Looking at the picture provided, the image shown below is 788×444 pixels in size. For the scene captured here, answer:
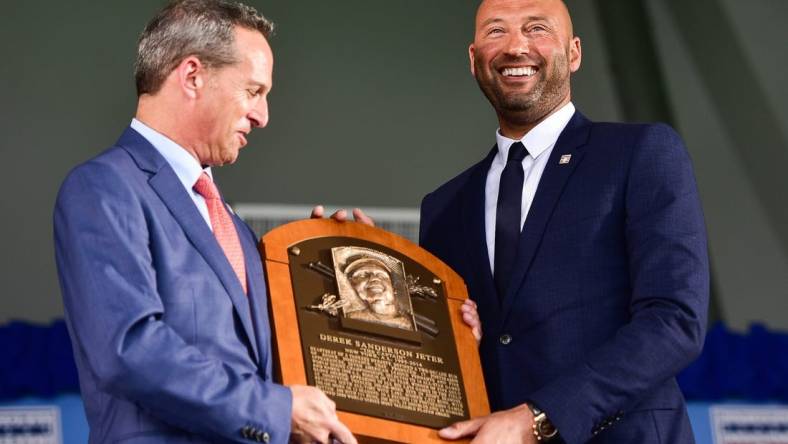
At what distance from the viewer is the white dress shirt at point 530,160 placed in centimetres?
328

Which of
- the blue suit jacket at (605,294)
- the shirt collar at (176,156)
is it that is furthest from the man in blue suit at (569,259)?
the shirt collar at (176,156)

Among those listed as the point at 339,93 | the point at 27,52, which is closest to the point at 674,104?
the point at 339,93

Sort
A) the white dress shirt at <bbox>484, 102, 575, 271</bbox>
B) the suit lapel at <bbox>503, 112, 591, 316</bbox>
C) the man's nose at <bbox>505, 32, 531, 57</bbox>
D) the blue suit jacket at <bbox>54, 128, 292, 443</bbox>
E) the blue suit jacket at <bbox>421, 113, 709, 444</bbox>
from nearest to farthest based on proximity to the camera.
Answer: the blue suit jacket at <bbox>54, 128, 292, 443</bbox>, the blue suit jacket at <bbox>421, 113, 709, 444</bbox>, the suit lapel at <bbox>503, 112, 591, 316</bbox>, the white dress shirt at <bbox>484, 102, 575, 271</bbox>, the man's nose at <bbox>505, 32, 531, 57</bbox>

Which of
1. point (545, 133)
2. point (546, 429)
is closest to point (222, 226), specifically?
point (546, 429)

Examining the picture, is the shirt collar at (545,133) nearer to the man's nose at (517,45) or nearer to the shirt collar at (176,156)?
the man's nose at (517,45)

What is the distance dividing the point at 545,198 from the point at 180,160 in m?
0.96

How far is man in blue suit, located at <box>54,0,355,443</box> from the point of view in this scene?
2465mm

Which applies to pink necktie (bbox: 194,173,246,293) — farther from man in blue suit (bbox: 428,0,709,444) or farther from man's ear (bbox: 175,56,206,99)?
man in blue suit (bbox: 428,0,709,444)

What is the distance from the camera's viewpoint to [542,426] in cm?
286

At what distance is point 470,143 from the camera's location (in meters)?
8.03

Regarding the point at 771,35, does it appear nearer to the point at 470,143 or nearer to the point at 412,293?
the point at 470,143

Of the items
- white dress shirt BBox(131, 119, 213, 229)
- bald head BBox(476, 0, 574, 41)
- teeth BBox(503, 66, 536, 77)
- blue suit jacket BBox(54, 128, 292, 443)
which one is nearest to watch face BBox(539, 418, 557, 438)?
blue suit jacket BBox(54, 128, 292, 443)

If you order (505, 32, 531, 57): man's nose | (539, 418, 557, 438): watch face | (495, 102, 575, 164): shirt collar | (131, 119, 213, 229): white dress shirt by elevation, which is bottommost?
(539, 418, 557, 438): watch face

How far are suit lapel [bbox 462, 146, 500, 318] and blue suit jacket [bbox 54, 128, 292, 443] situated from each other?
720mm
